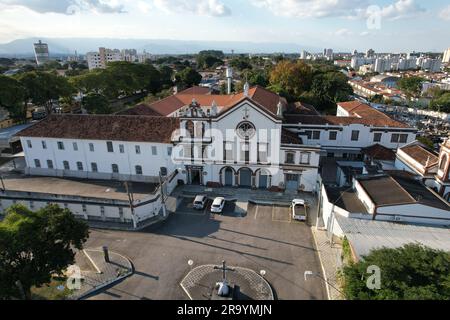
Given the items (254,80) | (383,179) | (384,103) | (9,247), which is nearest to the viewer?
(9,247)

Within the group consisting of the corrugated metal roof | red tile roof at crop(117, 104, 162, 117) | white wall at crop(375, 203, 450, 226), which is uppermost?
red tile roof at crop(117, 104, 162, 117)

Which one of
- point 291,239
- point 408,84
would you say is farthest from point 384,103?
point 291,239

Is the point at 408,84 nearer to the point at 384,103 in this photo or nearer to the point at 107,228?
the point at 384,103

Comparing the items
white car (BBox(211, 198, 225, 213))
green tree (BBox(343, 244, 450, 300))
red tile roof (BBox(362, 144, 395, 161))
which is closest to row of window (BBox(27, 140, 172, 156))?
white car (BBox(211, 198, 225, 213))

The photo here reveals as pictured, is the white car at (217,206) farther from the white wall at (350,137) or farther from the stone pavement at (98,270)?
the white wall at (350,137)

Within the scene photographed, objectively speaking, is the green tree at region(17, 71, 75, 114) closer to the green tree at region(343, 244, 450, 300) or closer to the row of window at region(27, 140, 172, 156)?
the row of window at region(27, 140, 172, 156)

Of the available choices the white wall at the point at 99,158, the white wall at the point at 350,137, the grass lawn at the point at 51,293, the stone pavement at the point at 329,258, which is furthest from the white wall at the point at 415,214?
the grass lawn at the point at 51,293
